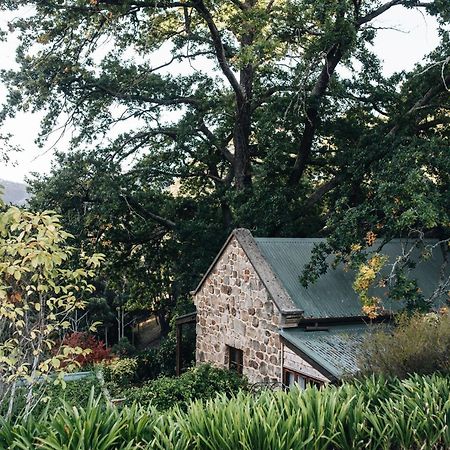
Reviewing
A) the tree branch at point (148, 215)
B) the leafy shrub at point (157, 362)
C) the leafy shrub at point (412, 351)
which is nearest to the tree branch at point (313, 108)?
the tree branch at point (148, 215)

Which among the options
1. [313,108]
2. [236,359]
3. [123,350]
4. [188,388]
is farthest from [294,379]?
[123,350]

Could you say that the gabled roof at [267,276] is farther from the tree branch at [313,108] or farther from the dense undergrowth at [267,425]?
the tree branch at [313,108]

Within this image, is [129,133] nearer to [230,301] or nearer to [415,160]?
[230,301]

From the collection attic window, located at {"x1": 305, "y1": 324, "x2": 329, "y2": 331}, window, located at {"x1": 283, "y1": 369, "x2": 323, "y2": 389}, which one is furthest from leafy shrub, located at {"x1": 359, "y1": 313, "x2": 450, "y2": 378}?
attic window, located at {"x1": 305, "y1": 324, "x2": 329, "y2": 331}

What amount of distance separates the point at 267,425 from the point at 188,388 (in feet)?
19.5

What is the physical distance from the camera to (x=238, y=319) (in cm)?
1253

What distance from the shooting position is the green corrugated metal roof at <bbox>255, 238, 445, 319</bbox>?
37.0 ft

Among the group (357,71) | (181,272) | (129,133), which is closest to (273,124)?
(357,71)

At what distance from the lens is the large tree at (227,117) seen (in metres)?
14.7

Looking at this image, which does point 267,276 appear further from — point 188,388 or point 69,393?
point 69,393

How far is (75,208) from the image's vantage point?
18531 mm

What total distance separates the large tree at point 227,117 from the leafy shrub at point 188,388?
4.60m

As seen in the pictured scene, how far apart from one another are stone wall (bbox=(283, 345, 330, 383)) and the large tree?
3.66 m

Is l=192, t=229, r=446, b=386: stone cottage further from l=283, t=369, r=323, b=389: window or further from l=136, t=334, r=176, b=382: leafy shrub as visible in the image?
l=136, t=334, r=176, b=382: leafy shrub
